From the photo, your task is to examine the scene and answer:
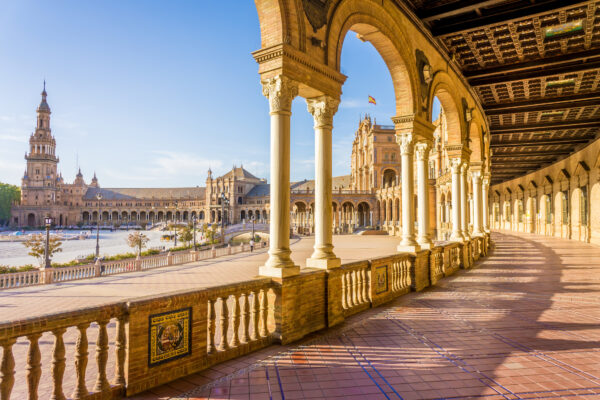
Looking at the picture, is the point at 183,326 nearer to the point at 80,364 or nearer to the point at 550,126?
the point at 80,364

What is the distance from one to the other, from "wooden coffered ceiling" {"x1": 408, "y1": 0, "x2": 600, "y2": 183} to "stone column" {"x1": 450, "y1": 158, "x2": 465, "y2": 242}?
3.17 metres

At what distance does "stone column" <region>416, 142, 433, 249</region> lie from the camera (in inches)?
402

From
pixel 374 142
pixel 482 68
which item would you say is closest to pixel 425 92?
pixel 482 68

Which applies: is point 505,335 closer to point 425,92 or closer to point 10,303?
point 425,92

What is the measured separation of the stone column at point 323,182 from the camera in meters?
6.36

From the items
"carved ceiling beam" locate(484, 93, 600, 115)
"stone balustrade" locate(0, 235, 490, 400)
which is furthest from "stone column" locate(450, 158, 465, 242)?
"stone balustrade" locate(0, 235, 490, 400)

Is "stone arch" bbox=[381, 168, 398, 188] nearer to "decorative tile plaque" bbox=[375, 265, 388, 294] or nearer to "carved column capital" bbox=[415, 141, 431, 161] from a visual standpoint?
"carved column capital" bbox=[415, 141, 431, 161]

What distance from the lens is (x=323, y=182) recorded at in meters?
6.48

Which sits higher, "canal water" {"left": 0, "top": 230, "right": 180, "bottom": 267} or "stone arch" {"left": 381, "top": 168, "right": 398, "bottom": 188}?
"stone arch" {"left": 381, "top": 168, "right": 398, "bottom": 188}

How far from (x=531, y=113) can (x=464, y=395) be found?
58.4ft

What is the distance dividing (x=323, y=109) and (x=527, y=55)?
894cm

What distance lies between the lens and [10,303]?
46.2ft

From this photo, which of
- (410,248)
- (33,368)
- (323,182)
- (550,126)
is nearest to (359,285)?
(323,182)

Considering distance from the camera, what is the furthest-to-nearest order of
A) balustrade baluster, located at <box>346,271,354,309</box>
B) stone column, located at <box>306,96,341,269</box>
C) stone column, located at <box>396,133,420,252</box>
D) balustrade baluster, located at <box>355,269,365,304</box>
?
1. stone column, located at <box>396,133,420,252</box>
2. balustrade baluster, located at <box>355,269,365,304</box>
3. balustrade baluster, located at <box>346,271,354,309</box>
4. stone column, located at <box>306,96,341,269</box>
